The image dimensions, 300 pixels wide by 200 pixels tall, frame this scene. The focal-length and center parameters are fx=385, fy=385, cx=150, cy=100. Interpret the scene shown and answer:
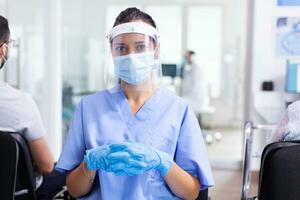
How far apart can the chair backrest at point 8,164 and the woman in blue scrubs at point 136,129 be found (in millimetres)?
165

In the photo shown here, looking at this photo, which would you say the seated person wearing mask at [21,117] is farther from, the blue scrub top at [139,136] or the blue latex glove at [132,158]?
the blue latex glove at [132,158]

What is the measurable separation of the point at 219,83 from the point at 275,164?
4.66 meters

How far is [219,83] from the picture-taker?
5.62 m

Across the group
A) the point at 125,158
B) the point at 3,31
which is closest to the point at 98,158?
the point at 125,158

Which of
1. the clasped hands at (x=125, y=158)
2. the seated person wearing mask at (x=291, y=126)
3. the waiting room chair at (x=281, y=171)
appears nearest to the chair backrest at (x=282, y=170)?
the waiting room chair at (x=281, y=171)

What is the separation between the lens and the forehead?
115cm

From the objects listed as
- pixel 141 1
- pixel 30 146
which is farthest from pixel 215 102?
pixel 30 146

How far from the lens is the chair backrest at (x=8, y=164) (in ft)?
3.89

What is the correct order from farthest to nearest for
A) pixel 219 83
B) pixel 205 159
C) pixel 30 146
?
pixel 219 83
pixel 30 146
pixel 205 159

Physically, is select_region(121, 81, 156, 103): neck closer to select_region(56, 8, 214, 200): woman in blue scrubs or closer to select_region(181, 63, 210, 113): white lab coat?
select_region(56, 8, 214, 200): woman in blue scrubs

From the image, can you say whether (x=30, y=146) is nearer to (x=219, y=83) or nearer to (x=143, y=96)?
(x=143, y=96)

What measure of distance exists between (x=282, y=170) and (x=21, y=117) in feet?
3.11

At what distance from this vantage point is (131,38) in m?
1.15

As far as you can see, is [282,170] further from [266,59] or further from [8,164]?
[266,59]
